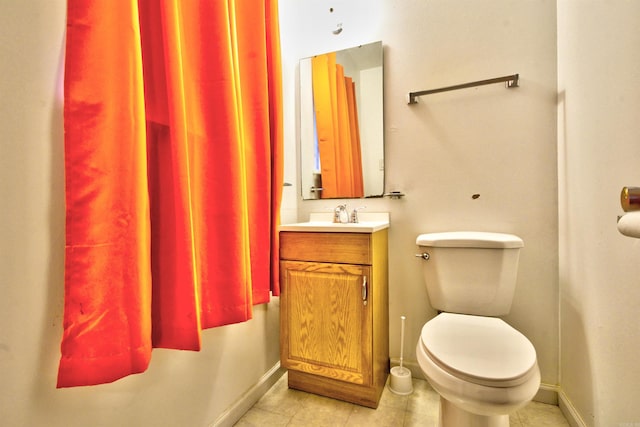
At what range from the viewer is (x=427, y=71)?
4.86 feet

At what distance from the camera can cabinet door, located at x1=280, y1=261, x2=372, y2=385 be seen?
1.20 meters

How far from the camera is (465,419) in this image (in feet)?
2.84

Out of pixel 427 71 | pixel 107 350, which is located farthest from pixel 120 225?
pixel 427 71

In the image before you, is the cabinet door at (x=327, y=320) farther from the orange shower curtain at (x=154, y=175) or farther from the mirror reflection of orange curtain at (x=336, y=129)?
the mirror reflection of orange curtain at (x=336, y=129)

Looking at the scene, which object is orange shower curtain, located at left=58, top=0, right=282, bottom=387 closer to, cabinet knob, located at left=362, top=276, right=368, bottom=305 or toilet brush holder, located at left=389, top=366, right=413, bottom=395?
cabinet knob, located at left=362, top=276, right=368, bottom=305

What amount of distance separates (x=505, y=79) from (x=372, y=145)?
0.69 m

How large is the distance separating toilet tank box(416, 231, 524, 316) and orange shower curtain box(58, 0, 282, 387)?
2.74ft

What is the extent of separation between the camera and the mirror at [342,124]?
5.15 feet

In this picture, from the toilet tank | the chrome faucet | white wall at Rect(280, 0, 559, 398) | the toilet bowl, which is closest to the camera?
the toilet bowl

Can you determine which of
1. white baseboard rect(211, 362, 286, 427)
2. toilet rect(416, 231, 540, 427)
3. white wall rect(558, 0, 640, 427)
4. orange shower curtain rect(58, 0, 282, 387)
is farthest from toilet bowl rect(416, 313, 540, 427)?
white baseboard rect(211, 362, 286, 427)

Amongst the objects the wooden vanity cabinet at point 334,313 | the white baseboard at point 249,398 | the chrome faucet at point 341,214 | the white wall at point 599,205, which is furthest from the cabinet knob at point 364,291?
the white wall at point 599,205

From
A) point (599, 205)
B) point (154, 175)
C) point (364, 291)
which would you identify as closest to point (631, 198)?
point (599, 205)

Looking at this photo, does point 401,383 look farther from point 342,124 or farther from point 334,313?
point 342,124

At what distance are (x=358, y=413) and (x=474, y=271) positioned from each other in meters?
0.81
